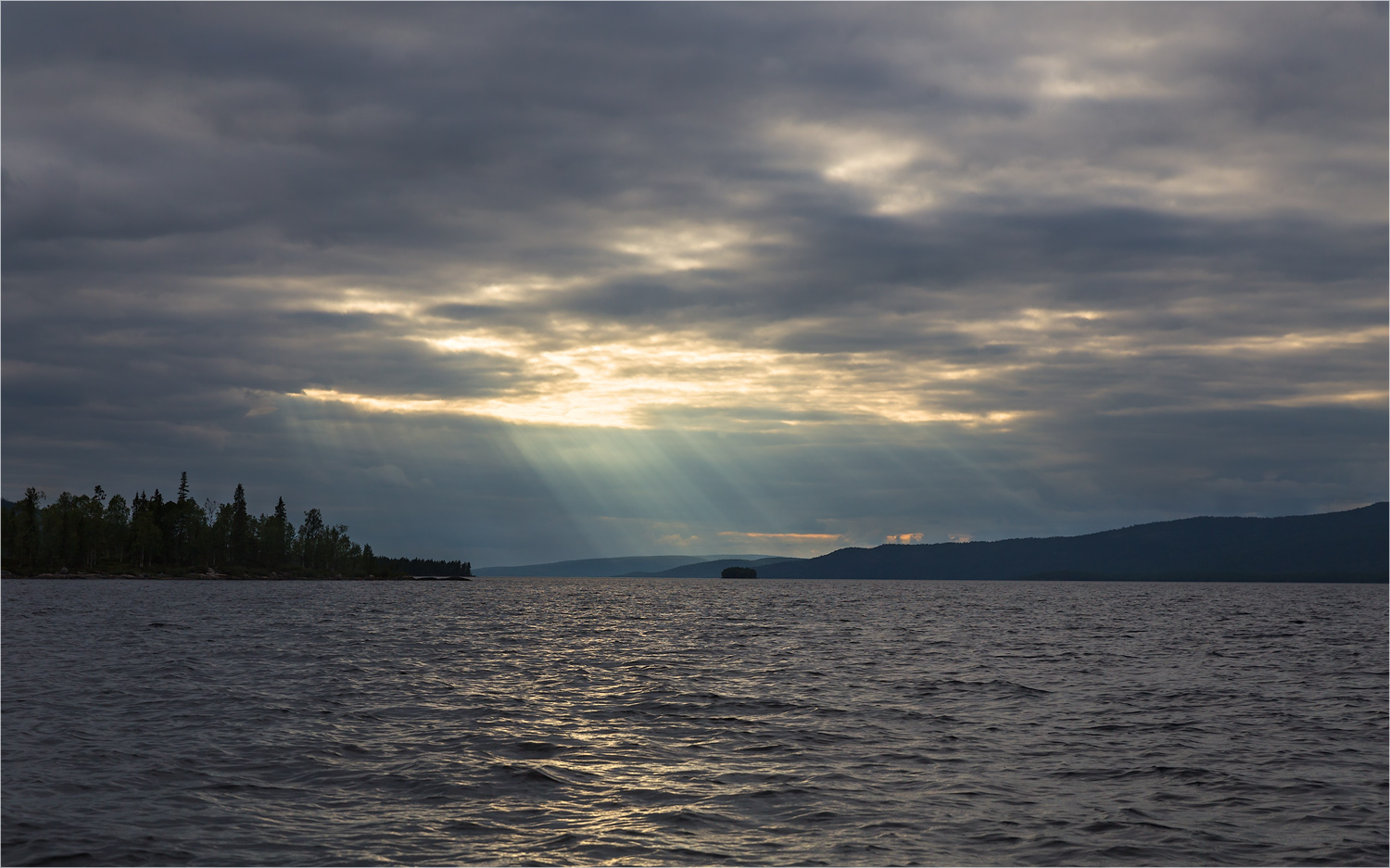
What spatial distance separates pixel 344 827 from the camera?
1939cm

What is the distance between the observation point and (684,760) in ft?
86.9

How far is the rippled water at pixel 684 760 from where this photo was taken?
18797 mm

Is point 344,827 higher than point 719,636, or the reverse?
point 344,827

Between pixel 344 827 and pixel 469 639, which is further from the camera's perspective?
pixel 469 639

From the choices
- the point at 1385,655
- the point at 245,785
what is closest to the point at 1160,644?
the point at 1385,655

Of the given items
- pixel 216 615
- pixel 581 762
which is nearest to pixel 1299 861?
pixel 581 762

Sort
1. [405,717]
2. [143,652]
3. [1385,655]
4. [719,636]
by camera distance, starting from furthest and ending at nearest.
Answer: [719,636] → [1385,655] → [143,652] → [405,717]

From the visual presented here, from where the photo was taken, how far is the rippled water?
61.7ft

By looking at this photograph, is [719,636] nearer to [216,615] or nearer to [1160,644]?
[1160,644]

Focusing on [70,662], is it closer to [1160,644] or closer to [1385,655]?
[1160,644]

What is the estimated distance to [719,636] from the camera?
263 ft

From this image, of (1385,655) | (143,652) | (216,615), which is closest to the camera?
(143,652)

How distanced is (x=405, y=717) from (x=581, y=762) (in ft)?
33.0

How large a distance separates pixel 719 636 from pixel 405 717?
49.3m
